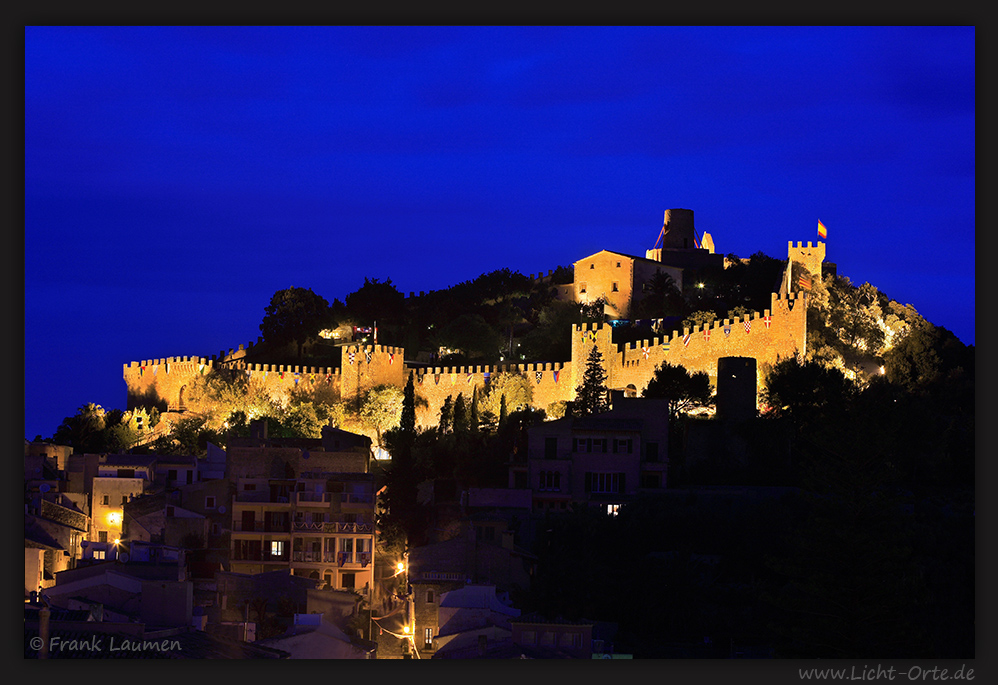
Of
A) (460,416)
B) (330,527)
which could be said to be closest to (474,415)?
(460,416)

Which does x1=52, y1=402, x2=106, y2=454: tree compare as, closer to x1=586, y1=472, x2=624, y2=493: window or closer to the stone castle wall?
the stone castle wall

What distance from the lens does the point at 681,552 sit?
24922 millimetres

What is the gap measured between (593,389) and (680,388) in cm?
223

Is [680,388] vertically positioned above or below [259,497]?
above

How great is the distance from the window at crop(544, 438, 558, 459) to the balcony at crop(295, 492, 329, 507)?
4.73 m

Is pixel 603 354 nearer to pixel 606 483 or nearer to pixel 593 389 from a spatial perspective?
pixel 593 389

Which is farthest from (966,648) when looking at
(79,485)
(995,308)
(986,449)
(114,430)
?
(114,430)

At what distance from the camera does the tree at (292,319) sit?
46.2m

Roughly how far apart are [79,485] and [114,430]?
293 inches

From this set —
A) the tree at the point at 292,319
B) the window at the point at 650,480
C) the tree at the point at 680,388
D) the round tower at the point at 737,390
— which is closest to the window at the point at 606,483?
the window at the point at 650,480

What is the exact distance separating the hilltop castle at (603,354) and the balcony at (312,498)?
9.13 metres

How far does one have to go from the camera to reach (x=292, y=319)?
46531 mm

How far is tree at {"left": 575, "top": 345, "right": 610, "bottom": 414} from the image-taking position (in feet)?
109

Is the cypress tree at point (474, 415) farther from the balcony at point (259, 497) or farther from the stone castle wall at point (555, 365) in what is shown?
the balcony at point (259, 497)
